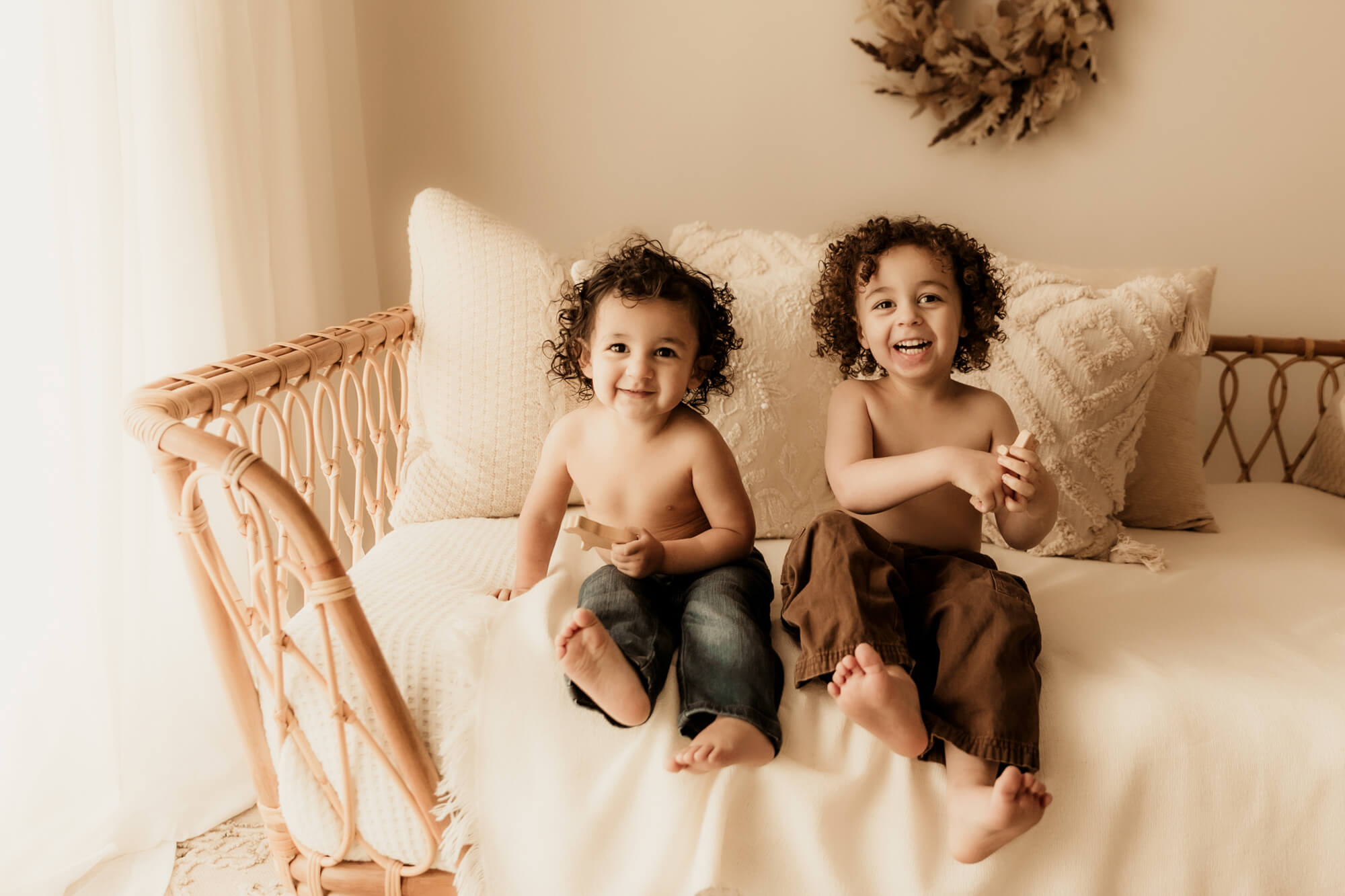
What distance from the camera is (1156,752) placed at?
905 mm

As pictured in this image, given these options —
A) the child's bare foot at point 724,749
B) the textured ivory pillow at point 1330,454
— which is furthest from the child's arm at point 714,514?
the textured ivory pillow at point 1330,454

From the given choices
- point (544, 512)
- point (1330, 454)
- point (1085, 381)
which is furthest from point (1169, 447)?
point (544, 512)

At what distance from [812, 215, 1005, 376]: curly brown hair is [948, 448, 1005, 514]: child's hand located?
25 cm

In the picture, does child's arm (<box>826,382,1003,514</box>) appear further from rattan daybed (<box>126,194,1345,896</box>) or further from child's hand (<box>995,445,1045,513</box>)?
rattan daybed (<box>126,194,1345,896</box>)

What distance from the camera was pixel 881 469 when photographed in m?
1.11

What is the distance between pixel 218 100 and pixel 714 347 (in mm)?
896

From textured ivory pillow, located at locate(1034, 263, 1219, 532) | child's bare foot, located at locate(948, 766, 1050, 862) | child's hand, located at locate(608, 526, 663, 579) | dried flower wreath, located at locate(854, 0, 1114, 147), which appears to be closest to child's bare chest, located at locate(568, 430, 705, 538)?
child's hand, located at locate(608, 526, 663, 579)

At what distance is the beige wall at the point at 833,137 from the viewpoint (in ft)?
6.13

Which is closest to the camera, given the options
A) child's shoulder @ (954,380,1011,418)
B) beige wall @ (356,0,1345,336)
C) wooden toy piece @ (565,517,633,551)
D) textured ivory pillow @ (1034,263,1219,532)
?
wooden toy piece @ (565,517,633,551)

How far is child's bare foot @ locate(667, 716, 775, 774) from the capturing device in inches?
33.7

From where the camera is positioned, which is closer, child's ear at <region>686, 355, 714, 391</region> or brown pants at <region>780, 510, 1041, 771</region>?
brown pants at <region>780, 510, 1041, 771</region>

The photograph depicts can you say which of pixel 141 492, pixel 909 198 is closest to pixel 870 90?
pixel 909 198

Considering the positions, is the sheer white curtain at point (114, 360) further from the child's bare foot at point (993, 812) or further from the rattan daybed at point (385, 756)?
the child's bare foot at point (993, 812)

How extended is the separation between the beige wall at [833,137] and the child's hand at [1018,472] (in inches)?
44.6
